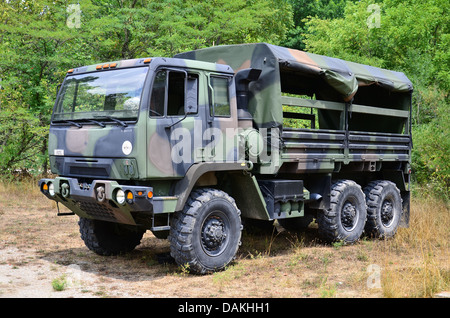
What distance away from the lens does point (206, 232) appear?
718 centimetres

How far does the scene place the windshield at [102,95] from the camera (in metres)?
6.74

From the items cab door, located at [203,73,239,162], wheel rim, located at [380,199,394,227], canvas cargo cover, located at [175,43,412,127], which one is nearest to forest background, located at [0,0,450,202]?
wheel rim, located at [380,199,394,227]

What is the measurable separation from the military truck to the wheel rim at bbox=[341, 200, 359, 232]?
0.02 m

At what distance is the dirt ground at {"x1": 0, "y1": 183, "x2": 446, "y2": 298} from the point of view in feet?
20.2

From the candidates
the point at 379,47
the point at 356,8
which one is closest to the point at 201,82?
the point at 379,47

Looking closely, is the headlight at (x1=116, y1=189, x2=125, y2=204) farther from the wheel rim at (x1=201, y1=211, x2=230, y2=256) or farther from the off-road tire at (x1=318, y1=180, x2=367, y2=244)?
the off-road tire at (x1=318, y1=180, x2=367, y2=244)

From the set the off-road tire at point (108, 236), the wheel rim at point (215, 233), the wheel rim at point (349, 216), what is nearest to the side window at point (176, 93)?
the wheel rim at point (215, 233)

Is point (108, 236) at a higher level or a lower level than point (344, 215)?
lower

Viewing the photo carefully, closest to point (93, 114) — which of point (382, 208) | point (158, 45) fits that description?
point (382, 208)

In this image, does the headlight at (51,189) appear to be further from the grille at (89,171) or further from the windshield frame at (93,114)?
the windshield frame at (93,114)

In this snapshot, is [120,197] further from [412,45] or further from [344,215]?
[412,45]

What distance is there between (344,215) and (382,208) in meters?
1.44
